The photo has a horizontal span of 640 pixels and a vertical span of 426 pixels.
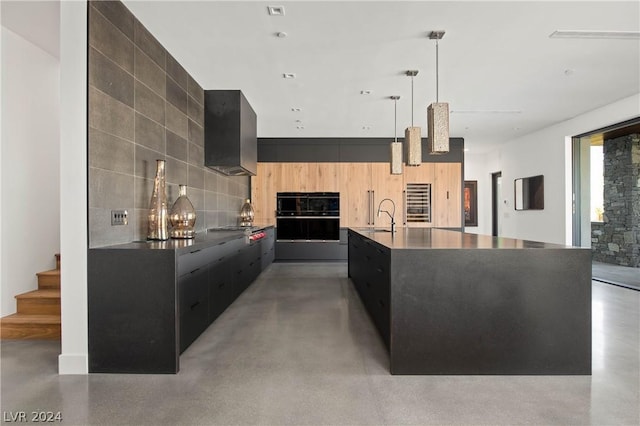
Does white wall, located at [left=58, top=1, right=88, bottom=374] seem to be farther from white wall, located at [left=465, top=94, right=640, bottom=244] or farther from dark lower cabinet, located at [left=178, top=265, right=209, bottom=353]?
white wall, located at [left=465, top=94, right=640, bottom=244]

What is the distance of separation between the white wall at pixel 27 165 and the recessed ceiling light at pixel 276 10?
8.02ft

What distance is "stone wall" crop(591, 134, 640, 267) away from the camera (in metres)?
6.57

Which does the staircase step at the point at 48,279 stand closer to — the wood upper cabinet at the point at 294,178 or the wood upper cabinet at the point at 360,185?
the wood upper cabinet at the point at 360,185

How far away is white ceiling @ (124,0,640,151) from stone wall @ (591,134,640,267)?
5.46ft

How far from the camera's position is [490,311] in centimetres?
246

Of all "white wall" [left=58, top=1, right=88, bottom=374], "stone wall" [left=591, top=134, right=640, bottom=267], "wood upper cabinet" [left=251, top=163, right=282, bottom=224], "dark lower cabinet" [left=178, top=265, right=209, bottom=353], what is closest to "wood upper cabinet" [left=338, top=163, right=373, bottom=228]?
"wood upper cabinet" [left=251, top=163, right=282, bottom=224]

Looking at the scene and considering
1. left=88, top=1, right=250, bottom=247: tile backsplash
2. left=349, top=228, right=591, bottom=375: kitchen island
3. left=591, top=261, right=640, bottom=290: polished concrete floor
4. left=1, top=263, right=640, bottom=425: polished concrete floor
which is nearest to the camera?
left=1, top=263, right=640, bottom=425: polished concrete floor

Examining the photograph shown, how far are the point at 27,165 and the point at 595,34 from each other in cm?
533

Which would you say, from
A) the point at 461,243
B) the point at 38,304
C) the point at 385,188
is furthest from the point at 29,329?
the point at 385,188

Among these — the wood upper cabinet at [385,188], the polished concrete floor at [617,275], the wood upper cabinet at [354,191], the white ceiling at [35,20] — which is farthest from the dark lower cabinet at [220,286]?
the polished concrete floor at [617,275]

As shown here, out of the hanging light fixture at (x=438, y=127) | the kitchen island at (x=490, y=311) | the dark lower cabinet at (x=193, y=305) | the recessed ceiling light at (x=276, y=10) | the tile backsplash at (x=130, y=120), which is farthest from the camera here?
the hanging light fixture at (x=438, y=127)

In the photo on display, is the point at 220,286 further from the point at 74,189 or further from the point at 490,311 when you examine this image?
the point at 490,311

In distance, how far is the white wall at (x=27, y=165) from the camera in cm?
342

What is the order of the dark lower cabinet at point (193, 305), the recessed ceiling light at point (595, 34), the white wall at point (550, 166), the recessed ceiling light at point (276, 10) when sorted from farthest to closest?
1. the white wall at point (550, 166)
2. the recessed ceiling light at point (595, 34)
3. the recessed ceiling light at point (276, 10)
4. the dark lower cabinet at point (193, 305)
